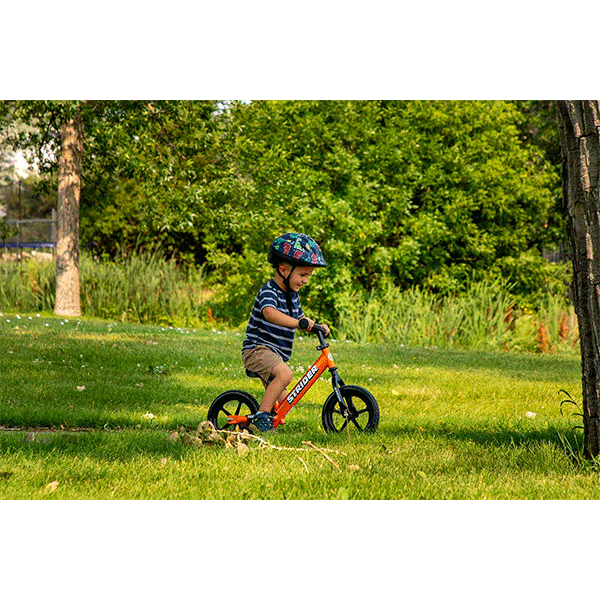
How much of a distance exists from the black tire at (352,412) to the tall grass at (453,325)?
686cm

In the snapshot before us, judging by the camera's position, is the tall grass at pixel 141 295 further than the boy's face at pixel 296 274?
Yes

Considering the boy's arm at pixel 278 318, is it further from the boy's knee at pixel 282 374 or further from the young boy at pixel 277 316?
the boy's knee at pixel 282 374

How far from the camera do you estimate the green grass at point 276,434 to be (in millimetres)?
4137

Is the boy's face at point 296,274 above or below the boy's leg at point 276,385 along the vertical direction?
above

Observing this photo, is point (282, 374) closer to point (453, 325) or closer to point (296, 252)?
point (296, 252)

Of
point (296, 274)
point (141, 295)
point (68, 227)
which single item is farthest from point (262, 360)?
point (68, 227)

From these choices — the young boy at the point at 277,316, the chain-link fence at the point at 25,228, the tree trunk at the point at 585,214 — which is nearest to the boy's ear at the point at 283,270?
the young boy at the point at 277,316

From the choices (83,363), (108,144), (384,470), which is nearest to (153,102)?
(108,144)

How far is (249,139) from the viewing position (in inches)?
584

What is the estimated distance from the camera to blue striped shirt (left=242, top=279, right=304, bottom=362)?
5.03 meters

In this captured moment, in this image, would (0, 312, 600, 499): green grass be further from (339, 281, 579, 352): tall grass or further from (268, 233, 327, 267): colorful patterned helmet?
(339, 281, 579, 352): tall grass

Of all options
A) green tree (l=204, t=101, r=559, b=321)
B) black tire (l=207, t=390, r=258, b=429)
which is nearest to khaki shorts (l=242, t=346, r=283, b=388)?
black tire (l=207, t=390, r=258, b=429)

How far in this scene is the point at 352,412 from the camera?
507cm

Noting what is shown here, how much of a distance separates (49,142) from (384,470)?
12.4 meters
